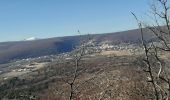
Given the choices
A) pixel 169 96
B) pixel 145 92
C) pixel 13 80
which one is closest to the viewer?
pixel 169 96

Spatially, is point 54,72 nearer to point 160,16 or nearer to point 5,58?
point 160,16

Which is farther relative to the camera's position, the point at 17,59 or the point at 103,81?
the point at 17,59

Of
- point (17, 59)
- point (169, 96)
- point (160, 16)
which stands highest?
point (160, 16)

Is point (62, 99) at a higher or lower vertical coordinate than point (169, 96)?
lower

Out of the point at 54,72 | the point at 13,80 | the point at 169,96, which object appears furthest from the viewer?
the point at 54,72

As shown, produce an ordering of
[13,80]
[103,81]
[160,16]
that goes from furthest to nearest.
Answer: [13,80], [103,81], [160,16]

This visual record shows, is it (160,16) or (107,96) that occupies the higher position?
(160,16)

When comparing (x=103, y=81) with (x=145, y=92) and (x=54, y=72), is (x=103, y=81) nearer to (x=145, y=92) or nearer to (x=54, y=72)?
(x=145, y=92)

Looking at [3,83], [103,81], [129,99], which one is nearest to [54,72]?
[3,83]

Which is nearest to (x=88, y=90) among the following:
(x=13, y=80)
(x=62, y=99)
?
(x=62, y=99)
